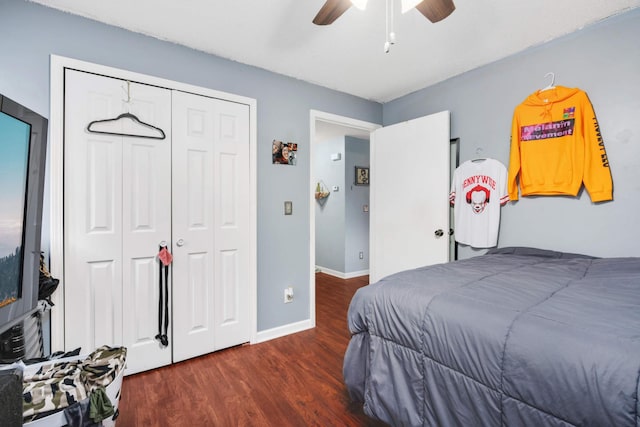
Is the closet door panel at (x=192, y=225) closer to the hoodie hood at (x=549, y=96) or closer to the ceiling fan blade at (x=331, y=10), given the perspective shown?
the ceiling fan blade at (x=331, y=10)

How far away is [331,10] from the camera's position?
1.49 meters

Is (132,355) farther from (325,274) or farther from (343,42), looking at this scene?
(325,274)

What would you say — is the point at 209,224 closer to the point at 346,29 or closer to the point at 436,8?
the point at 346,29

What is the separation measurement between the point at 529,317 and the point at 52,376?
158 centimetres

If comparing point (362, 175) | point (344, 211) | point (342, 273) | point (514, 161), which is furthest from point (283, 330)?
point (362, 175)

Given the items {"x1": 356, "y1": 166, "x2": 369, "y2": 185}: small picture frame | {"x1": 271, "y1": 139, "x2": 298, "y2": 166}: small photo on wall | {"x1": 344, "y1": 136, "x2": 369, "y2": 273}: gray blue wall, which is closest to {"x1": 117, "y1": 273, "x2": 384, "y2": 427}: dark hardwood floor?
{"x1": 271, "y1": 139, "x2": 298, "y2": 166}: small photo on wall

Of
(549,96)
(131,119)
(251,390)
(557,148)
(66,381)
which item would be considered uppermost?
(549,96)

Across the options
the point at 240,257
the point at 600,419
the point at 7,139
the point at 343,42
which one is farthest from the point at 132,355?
the point at 343,42

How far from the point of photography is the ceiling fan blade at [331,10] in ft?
4.69

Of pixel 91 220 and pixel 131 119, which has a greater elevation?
pixel 131 119

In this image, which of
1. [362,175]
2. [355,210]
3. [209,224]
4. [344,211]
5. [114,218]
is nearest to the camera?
[114,218]

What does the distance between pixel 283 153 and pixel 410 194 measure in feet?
4.43

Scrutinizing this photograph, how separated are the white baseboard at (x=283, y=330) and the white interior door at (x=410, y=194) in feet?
3.29

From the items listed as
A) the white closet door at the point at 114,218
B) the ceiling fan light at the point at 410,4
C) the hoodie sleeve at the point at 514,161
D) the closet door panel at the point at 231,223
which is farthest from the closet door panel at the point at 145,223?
the hoodie sleeve at the point at 514,161
